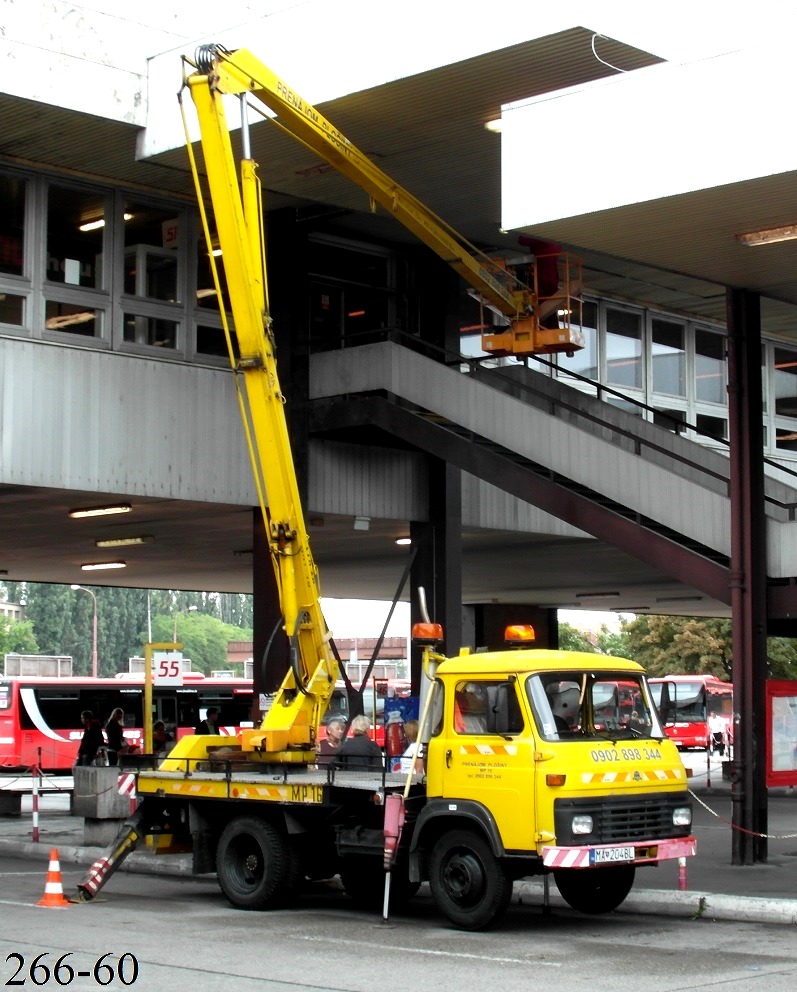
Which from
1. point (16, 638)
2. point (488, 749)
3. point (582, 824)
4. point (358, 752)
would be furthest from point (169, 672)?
point (16, 638)

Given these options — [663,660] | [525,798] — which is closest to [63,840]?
[525,798]

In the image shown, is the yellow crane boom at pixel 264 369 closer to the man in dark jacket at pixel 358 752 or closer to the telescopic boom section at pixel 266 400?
the telescopic boom section at pixel 266 400

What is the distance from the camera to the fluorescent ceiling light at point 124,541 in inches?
1071

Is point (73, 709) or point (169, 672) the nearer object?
point (73, 709)

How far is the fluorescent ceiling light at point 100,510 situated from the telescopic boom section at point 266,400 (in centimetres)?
602

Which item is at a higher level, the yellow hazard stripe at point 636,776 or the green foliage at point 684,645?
the green foliage at point 684,645

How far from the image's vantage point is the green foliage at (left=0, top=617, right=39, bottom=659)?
412 ft

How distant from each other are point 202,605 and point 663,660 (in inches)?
4399

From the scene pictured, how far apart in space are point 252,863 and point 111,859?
160cm

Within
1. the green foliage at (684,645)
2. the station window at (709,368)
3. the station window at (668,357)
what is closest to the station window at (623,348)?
the station window at (668,357)

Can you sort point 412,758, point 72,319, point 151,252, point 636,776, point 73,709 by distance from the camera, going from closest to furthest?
point 636,776 < point 412,758 < point 72,319 < point 151,252 < point 73,709

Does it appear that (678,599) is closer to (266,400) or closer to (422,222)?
(422,222)

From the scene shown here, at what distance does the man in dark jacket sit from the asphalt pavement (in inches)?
81.1

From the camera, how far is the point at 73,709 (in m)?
44.4
